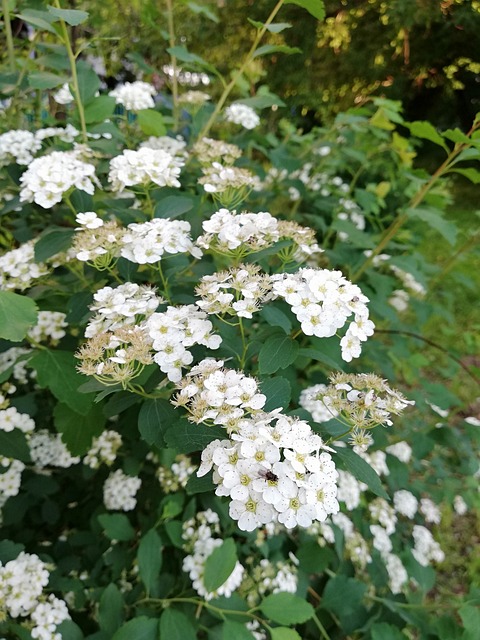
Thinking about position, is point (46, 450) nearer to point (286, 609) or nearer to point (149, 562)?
point (149, 562)

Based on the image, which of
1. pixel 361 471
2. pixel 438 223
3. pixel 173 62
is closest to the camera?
pixel 361 471

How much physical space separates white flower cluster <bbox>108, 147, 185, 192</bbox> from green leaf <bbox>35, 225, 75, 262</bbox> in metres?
0.15

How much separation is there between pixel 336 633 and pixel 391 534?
571 mm

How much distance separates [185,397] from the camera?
2.54ft

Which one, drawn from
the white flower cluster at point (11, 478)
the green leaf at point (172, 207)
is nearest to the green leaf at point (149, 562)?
the white flower cluster at point (11, 478)

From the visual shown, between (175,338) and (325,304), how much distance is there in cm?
25

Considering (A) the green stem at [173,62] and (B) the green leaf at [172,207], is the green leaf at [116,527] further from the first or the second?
(A) the green stem at [173,62]

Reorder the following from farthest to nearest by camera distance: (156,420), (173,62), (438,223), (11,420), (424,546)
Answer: (424,546), (173,62), (438,223), (11,420), (156,420)

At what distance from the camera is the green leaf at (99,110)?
52.9 inches

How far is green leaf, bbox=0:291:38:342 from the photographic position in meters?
0.88

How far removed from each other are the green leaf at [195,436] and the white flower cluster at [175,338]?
9 cm

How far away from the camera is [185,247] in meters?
1.03

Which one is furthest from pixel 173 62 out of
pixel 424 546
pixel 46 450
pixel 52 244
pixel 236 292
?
pixel 424 546

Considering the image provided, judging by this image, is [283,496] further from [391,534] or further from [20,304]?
[391,534]
